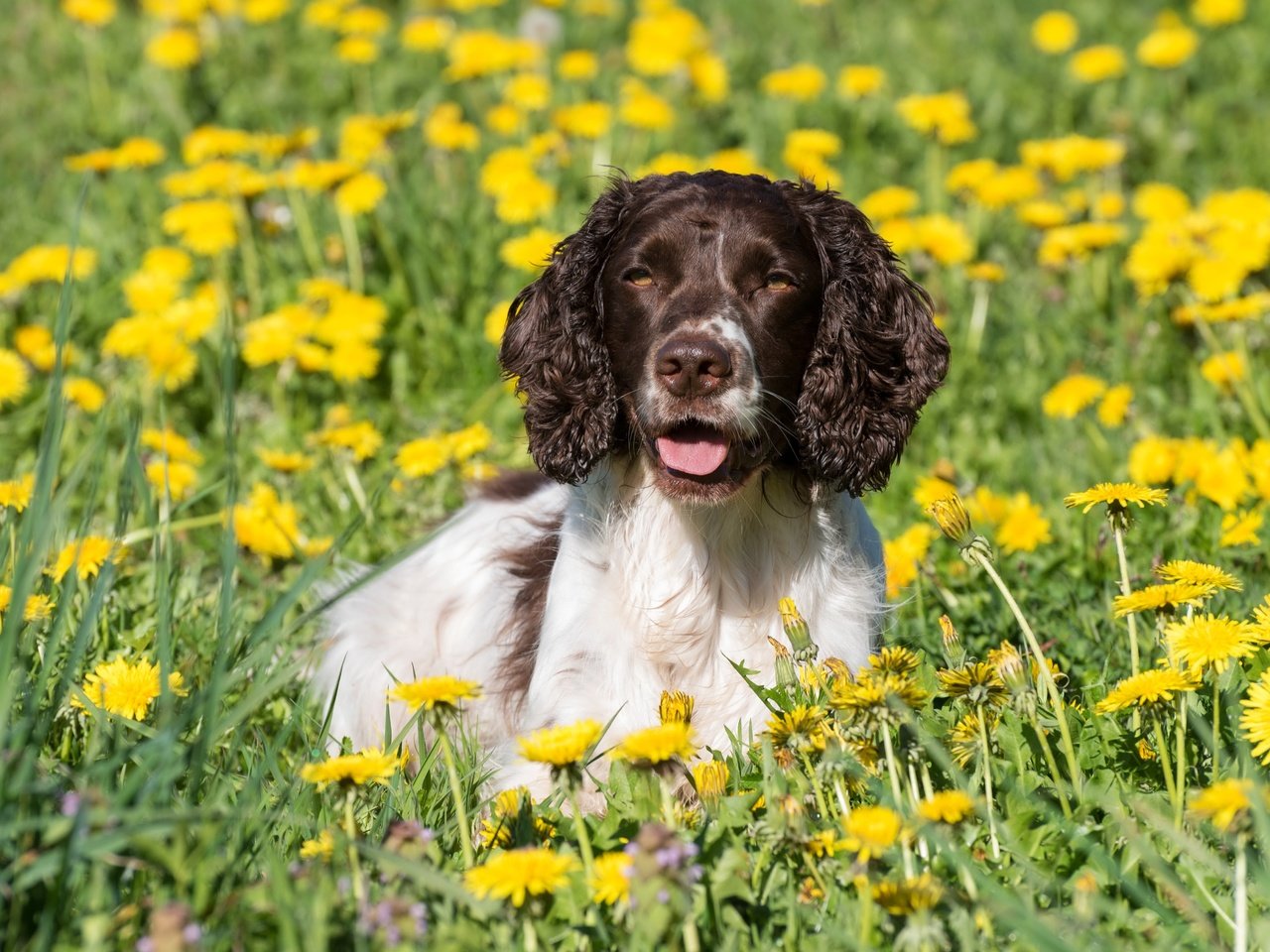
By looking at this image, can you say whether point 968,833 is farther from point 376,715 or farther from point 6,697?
point 376,715

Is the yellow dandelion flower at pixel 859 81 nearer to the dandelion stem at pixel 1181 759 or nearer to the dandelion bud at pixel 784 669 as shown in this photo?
the dandelion bud at pixel 784 669

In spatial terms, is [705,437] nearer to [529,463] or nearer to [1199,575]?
[1199,575]

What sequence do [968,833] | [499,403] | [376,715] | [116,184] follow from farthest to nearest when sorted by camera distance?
[116,184]
[499,403]
[376,715]
[968,833]

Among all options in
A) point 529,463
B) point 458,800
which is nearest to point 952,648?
point 458,800

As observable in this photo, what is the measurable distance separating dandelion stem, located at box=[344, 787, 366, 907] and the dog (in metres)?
1.20

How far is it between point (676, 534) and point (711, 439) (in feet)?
1.09

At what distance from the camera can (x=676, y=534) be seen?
13.6ft

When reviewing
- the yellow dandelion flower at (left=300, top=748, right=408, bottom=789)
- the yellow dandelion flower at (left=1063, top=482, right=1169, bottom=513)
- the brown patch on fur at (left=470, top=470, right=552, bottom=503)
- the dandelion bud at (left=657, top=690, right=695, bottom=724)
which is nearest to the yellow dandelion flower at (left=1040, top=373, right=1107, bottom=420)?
the brown patch on fur at (left=470, top=470, right=552, bottom=503)

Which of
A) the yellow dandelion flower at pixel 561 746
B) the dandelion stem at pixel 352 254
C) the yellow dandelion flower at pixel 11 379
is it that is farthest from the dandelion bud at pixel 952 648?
the dandelion stem at pixel 352 254

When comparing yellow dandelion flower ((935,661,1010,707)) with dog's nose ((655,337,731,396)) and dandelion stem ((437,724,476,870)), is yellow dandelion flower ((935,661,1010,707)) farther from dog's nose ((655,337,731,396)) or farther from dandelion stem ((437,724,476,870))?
dog's nose ((655,337,731,396))

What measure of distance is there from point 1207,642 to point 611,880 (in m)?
1.15

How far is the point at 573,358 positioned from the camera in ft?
13.9

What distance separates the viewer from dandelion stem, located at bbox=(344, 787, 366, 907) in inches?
99.5

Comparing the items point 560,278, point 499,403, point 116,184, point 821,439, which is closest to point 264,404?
point 499,403
